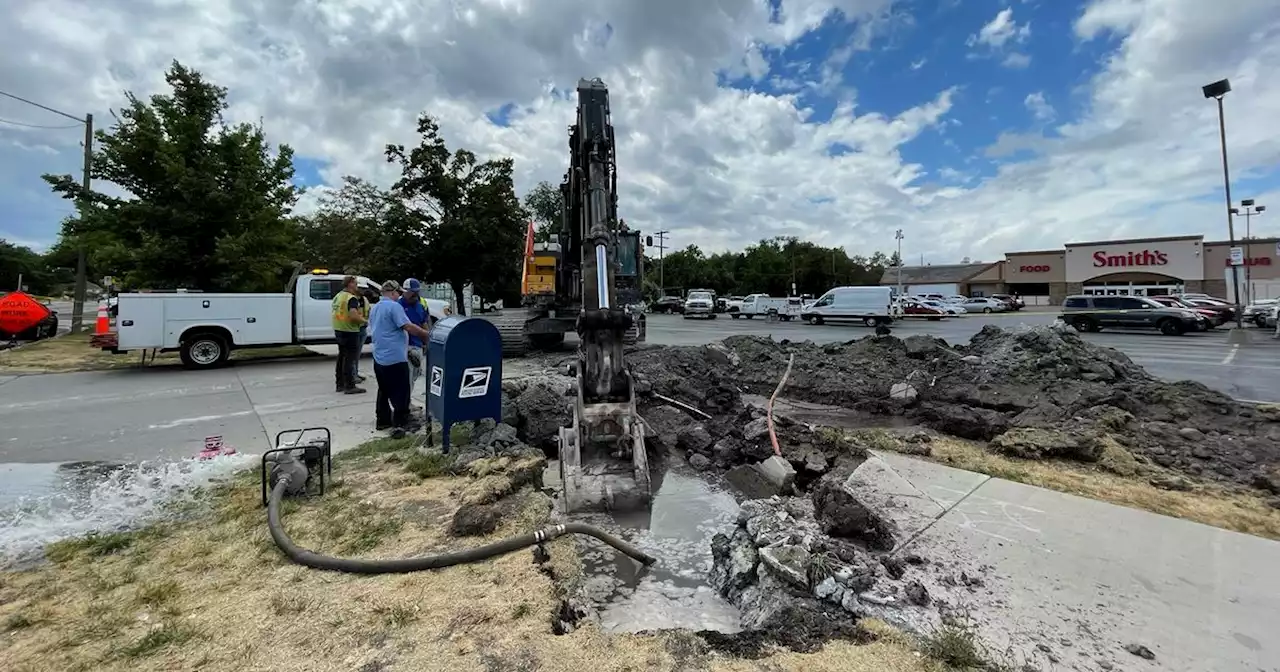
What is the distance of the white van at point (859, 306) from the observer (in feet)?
97.3

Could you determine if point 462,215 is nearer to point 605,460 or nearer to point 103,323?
point 103,323

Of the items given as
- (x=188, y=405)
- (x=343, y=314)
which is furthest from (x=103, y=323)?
(x=343, y=314)

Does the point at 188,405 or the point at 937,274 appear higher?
the point at 937,274

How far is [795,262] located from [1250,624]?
252ft

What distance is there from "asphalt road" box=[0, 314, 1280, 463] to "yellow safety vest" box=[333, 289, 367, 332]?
114 centimetres

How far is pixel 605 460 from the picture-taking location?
17.1 feet

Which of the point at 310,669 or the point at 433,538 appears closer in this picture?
the point at 310,669

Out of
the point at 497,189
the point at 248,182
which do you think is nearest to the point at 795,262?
the point at 497,189

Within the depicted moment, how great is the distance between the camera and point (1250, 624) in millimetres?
2963

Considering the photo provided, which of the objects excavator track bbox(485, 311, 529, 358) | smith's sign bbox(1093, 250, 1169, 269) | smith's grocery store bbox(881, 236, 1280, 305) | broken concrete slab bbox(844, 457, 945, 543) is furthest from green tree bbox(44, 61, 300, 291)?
smith's sign bbox(1093, 250, 1169, 269)

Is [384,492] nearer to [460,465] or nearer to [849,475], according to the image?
[460,465]

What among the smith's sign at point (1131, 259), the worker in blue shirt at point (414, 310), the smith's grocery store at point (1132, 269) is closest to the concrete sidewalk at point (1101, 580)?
the worker in blue shirt at point (414, 310)

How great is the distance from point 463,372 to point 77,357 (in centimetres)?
1529

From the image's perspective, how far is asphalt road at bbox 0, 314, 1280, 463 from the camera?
6664 millimetres
